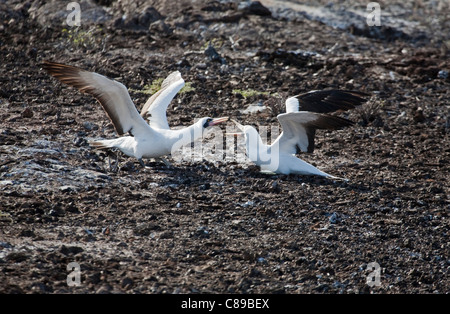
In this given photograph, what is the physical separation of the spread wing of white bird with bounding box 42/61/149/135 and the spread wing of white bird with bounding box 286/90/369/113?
2.10 m

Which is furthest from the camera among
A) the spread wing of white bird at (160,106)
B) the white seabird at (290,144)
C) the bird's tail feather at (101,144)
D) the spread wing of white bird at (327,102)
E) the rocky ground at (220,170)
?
the spread wing of white bird at (160,106)

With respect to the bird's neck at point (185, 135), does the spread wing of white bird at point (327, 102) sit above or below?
above

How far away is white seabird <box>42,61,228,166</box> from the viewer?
27.3 ft

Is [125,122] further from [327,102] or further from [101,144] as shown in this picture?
[327,102]

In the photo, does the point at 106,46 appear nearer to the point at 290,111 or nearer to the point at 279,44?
the point at 279,44

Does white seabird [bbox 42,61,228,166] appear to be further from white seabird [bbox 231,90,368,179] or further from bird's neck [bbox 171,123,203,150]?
white seabird [bbox 231,90,368,179]

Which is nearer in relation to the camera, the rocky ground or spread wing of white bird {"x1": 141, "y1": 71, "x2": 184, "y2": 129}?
the rocky ground

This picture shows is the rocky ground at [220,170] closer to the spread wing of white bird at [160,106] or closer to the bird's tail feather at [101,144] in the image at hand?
the bird's tail feather at [101,144]

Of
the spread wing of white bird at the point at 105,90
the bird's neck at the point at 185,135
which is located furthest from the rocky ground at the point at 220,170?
the spread wing of white bird at the point at 105,90

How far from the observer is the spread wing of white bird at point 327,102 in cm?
933

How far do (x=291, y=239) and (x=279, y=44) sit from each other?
7744mm

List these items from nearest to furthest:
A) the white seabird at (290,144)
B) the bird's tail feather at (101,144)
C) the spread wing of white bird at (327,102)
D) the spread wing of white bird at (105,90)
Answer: the spread wing of white bird at (105,90), the white seabird at (290,144), the bird's tail feather at (101,144), the spread wing of white bird at (327,102)

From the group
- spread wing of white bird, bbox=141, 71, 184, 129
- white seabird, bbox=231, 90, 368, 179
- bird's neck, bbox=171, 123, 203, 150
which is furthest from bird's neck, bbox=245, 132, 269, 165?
spread wing of white bird, bbox=141, 71, 184, 129

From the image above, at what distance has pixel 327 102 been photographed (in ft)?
30.9
